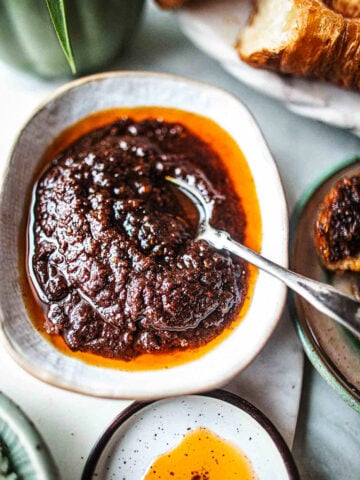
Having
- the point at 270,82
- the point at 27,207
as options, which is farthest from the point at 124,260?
the point at 270,82

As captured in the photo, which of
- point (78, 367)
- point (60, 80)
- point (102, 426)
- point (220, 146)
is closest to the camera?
point (78, 367)

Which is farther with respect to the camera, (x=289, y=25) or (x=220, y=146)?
(x=220, y=146)

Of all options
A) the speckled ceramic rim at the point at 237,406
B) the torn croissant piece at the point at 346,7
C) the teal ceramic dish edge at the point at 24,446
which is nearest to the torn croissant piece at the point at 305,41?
the torn croissant piece at the point at 346,7

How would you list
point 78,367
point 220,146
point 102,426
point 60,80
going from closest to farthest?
1. point 78,367
2. point 102,426
3. point 220,146
4. point 60,80

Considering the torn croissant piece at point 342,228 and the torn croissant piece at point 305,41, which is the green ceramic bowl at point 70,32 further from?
the torn croissant piece at point 342,228

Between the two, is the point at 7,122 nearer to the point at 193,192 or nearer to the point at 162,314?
the point at 193,192

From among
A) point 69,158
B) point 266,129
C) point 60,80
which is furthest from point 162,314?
point 60,80
